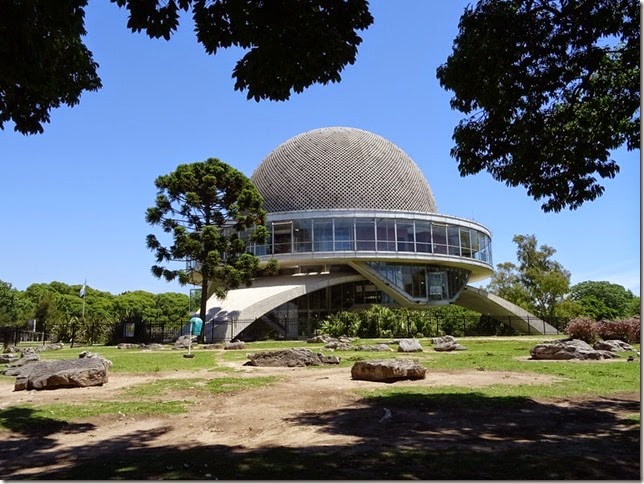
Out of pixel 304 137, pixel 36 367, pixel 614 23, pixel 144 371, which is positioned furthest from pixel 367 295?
pixel 614 23

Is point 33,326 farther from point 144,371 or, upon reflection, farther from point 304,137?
point 144,371

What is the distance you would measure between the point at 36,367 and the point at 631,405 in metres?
10.6

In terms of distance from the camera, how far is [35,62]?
5.02m

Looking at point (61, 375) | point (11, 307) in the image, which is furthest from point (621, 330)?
point (11, 307)

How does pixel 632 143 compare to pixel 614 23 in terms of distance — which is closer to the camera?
pixel 614 23

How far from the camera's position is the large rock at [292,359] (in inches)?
544

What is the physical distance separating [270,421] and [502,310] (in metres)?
40.7

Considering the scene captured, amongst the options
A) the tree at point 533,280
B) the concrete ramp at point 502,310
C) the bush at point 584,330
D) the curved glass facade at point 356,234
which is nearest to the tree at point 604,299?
the tree at point 533,280

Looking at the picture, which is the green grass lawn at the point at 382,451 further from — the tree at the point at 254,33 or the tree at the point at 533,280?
the tree at the point at 533,280

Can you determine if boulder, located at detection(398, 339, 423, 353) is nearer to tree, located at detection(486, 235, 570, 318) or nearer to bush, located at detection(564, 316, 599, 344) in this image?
bush, located at detection(564, 316, 599, 344)

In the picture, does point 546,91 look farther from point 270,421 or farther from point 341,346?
point 341,346

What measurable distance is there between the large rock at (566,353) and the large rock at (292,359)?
6299 mm

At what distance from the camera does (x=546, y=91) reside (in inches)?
322

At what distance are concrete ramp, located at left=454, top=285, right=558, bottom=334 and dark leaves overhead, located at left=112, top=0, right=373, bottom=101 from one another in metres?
38.6
